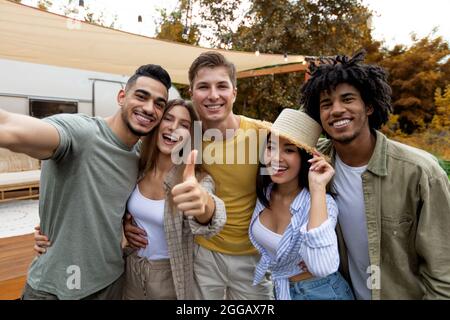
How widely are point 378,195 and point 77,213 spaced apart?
4.98 feet

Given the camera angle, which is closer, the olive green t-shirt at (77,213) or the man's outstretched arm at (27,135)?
the man's outstretched arm at (27,135)

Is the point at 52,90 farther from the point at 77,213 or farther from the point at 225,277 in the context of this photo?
the point at 225,277

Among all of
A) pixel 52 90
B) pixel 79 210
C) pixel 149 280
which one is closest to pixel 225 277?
pixel 149 280

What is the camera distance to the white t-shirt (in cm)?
180

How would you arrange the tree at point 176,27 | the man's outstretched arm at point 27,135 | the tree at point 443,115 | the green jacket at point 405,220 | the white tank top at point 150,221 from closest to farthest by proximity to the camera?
1. the man's outstretched arm at point 27,135
2. the green jacket at point 405,220
3. the white tank top at point 150,221
4. the tree at point 443,115
5. the tree at point 176,27

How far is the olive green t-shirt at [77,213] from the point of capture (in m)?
Result: 1.68

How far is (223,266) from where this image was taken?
2150 millimetres

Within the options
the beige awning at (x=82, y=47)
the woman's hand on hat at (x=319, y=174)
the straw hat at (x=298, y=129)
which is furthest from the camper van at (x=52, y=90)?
the woman's hand on hat at (x=319, y=174)

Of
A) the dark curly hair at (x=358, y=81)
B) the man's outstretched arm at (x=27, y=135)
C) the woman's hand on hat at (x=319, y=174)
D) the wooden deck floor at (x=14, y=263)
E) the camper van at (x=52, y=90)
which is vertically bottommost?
the wooden deck floor at (x=14, y=263)

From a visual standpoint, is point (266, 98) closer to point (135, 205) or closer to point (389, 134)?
point (389, 134)

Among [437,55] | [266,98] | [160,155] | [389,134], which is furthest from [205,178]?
[437,55]

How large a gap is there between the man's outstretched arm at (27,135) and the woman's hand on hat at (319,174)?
47.8 inches

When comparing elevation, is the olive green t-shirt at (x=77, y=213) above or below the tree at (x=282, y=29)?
below

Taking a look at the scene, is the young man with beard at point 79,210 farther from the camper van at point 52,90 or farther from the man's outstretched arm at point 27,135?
the camper van at point 52,90
